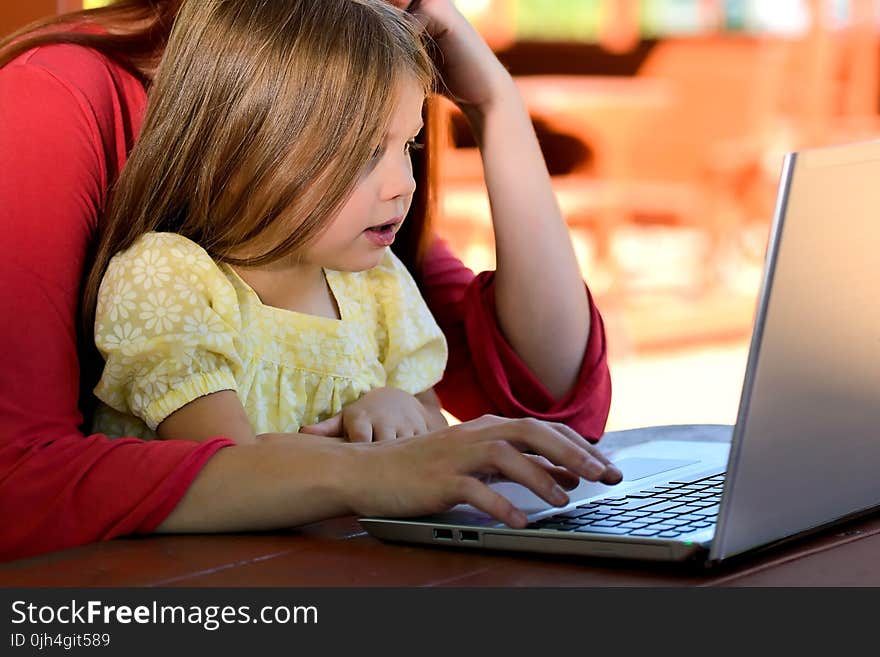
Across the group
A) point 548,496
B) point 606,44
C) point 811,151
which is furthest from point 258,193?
point 606,44

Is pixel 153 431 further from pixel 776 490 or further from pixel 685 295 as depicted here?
pixel 685 295

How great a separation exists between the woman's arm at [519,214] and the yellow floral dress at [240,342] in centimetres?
10

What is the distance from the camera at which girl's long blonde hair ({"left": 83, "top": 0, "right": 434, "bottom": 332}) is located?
1061mm

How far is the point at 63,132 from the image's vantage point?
3.53ft

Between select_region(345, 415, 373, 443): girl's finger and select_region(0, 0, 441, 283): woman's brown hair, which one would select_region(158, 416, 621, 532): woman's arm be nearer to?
select_region(345, 415, 373, 443): girl's finger

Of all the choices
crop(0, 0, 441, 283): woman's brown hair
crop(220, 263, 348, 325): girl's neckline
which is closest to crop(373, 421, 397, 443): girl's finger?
crop(220, 263, 348, 325): girl's neckline

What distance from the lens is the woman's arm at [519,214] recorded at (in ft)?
4.38

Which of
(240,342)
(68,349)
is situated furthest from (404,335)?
(68,349)

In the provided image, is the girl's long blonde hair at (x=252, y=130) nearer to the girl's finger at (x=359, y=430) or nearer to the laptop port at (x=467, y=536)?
the girl's finger at (x=359, y=430)

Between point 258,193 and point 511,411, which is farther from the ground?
Result: point 258,193

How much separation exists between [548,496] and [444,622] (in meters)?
0.16

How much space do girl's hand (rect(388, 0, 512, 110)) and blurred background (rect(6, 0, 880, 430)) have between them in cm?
306

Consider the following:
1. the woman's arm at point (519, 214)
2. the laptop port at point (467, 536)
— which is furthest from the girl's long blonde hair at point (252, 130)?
the laptop port at point (467, 536)

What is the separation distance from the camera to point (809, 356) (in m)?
0.72
